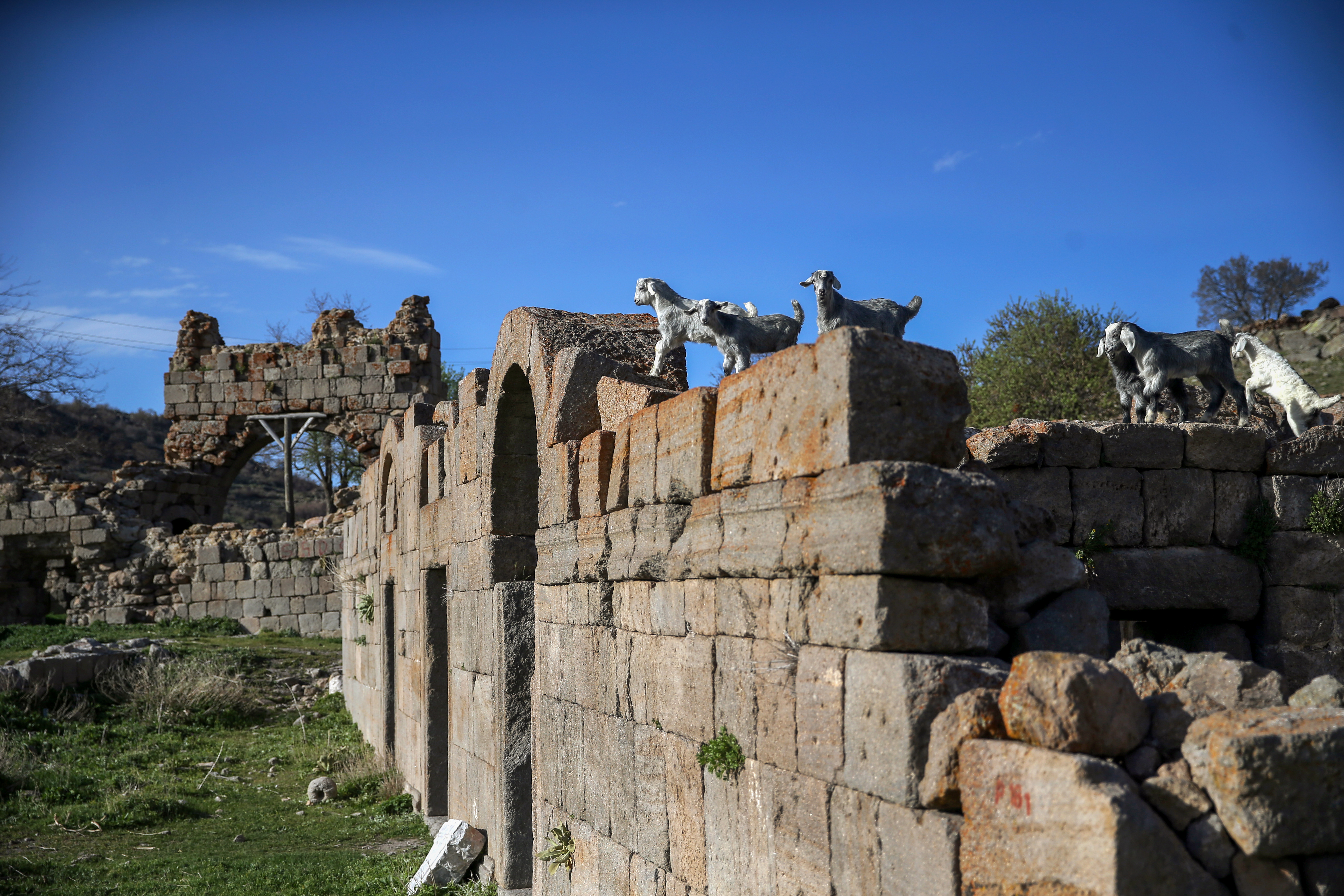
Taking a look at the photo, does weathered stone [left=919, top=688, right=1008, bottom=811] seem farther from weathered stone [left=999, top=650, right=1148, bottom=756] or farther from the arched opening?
the arched opening

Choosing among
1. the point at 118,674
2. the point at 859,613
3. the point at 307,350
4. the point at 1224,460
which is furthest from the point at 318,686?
the point at 859,613

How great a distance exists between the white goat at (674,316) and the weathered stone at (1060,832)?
370cm

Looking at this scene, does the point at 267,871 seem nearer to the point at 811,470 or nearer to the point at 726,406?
the point at 726,406

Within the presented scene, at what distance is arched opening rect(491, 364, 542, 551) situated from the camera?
24.9ft

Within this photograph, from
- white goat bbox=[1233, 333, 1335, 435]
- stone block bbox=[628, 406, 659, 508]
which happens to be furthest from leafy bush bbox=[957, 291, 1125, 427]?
stone block bbox=[628, 406, 659, 508]

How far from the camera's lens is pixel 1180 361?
820cm

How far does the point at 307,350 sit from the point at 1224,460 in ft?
75.7

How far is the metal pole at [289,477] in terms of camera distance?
24812 mm

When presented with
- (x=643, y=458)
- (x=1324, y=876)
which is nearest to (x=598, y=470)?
(x=643, y=458)

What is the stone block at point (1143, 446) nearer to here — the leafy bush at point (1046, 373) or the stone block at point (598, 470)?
the stone block at point (598, 470)

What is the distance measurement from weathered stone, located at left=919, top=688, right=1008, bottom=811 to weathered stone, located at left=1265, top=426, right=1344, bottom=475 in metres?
4.97

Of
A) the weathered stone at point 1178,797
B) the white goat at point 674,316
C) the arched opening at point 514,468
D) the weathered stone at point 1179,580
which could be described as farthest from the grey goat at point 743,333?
the weathered stone at point 1178,797

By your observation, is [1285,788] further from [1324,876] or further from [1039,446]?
[1039,446]

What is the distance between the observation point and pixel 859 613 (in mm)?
3303
